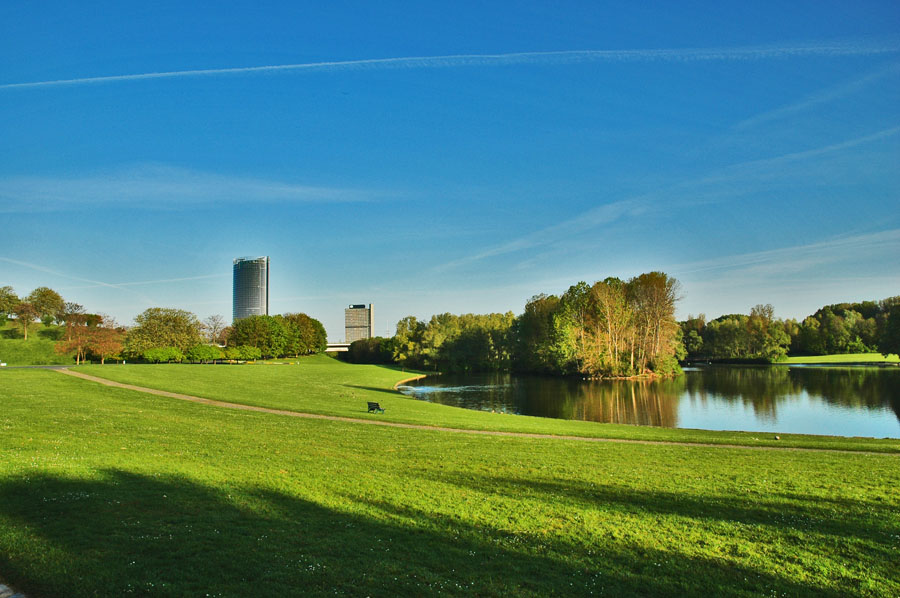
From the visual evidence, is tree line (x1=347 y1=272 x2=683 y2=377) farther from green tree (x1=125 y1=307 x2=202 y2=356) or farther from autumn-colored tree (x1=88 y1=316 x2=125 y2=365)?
autumn-colored tree (x1=88 y1=316 x2=125 y2=365)

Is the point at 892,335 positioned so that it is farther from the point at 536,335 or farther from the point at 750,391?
the point at 536,335

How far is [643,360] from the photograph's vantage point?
80.6 metres

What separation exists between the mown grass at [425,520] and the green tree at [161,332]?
71053mm

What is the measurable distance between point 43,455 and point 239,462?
Answer: 455 cm

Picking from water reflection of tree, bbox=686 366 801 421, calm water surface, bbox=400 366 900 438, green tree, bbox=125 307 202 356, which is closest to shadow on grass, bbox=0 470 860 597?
calm water surface, bbox=400 366 900 438

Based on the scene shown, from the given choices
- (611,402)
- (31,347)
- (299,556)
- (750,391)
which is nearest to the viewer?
(299,556)

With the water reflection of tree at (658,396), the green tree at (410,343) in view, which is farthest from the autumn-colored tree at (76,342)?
the green tree at (410,343)

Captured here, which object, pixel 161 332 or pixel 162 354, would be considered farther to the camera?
pixel 161 332

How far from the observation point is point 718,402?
45.6m

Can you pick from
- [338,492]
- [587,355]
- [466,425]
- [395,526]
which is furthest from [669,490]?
[587,355]

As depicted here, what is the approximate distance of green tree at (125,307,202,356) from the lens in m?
Result: 78.9

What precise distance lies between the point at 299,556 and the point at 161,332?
87303 mm

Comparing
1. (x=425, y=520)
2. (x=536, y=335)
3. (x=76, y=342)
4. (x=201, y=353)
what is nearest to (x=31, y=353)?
(x=76, y=342)

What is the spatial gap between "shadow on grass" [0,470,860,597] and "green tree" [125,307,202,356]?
8018 centimetres
